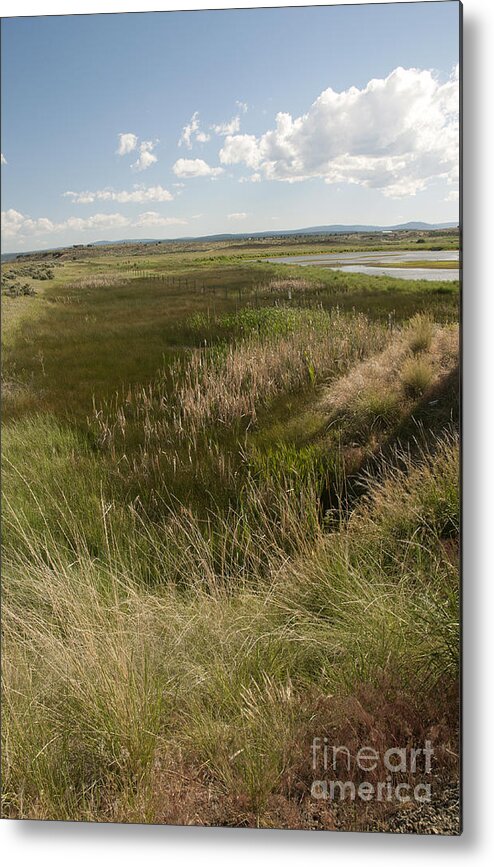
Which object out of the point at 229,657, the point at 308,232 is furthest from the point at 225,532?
the point at 308,232

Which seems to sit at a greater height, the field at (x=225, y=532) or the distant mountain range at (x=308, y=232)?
the distant mountain range at (x=308, y=232)

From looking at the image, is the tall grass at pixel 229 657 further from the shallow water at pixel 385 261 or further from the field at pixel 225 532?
the shallow water at pixel 385 261

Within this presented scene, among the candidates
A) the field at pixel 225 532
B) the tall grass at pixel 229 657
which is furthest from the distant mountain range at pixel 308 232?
the tall grass at pixel 229 657

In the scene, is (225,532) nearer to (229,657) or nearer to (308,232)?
(229,657)

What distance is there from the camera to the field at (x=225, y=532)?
2.79 m

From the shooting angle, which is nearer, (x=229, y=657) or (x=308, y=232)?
(x=229, y=657)

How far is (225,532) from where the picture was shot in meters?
2.97

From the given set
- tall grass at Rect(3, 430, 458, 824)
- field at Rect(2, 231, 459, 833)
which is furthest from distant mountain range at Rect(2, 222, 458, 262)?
tall grass at Rect(3, 430, 458, 824)

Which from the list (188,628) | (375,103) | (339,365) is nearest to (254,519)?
(188,628)

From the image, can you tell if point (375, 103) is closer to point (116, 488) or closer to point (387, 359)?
point (387, 359)

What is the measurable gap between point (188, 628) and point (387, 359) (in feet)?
4.31

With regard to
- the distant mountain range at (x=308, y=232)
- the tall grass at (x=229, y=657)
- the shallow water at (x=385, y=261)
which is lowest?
Answer: the tall grass at (x=229, y=657)

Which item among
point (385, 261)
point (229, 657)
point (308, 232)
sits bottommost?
point (229, 657)

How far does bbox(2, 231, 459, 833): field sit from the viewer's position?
279cm
